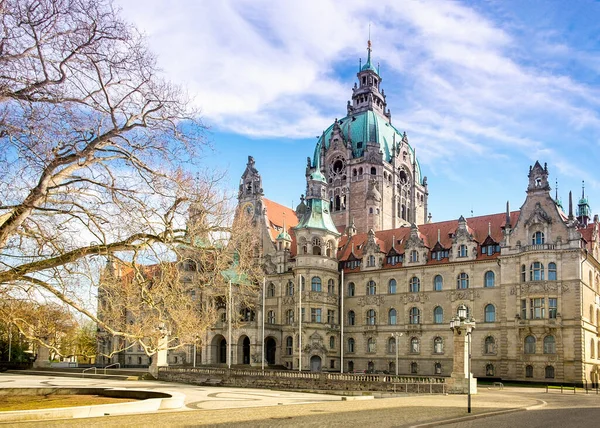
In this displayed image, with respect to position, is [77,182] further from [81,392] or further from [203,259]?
[81,392]

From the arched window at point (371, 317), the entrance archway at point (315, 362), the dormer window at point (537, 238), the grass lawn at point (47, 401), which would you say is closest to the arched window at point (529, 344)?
the dormer window at point (537, 238)

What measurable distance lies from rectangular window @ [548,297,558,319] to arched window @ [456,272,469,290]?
859cm

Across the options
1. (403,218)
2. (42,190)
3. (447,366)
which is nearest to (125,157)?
(42,190)

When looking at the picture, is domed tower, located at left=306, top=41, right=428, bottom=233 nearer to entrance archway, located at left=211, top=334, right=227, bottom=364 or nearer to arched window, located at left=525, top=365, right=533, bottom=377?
entrance archway, located at left=211, top=334, right=227, bottom=364

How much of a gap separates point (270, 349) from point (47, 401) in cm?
4929

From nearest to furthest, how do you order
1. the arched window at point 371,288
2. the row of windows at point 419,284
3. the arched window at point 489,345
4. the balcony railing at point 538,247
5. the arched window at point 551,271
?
the arched window at point 551,271
the balcony railing at point 538,247
the arched window at point 489,345
the row of windows at point 419,284
the arched window at point 371,288

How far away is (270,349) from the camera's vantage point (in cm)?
7406

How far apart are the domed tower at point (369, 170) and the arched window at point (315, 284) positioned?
18.6 meters

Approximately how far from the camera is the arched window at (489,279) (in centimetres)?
6345

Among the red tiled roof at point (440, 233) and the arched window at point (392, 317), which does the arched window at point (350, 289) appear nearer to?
the red tiled roof at point (440, 233)

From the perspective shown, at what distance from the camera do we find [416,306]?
222ft

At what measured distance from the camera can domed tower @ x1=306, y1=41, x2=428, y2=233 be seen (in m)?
90.2

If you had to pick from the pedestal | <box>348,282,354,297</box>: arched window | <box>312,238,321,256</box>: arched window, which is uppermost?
<box>312,238,321,256</box>: arched window

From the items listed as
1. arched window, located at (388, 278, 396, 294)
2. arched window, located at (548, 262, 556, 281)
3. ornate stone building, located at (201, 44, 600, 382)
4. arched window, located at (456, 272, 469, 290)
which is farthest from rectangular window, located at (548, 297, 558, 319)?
arched window, located at (388, 278, 396, 294)
